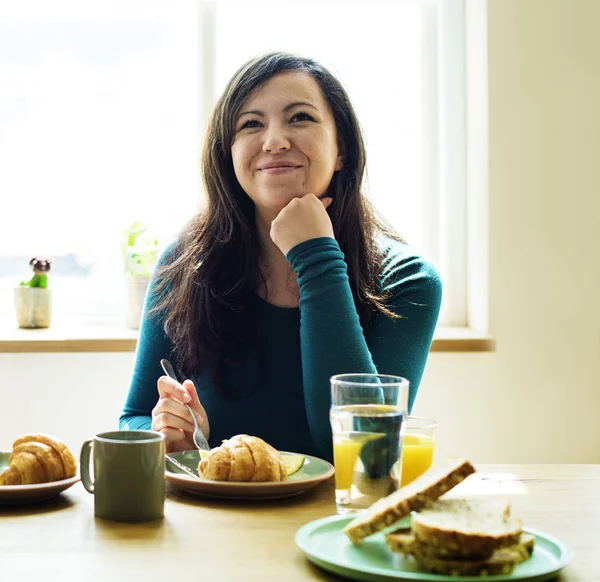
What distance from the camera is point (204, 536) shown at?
87 centimetres

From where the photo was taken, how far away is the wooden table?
77 centimetres

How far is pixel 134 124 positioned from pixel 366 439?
2.12 meters

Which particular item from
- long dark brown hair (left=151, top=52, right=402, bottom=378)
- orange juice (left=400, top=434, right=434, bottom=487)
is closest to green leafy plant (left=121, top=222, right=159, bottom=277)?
long dark brown hair (left=151, top=52, right=402, bottom=378)

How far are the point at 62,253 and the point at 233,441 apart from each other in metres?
1.91

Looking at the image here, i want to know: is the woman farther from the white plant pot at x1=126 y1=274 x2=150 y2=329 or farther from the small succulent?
the small succulent

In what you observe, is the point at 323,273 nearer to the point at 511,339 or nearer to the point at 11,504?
the point at 11,504

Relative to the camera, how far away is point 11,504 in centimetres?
Answer: 99

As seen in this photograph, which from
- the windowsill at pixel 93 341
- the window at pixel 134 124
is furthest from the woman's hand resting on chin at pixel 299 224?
the window at pixel 134 124

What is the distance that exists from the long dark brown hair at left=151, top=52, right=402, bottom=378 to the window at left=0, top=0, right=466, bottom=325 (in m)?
1.03

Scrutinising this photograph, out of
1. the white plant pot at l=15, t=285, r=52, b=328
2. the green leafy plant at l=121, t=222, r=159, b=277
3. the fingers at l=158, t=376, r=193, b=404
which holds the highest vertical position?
the green leafy plant at l=121, t=222, r=159, b=277

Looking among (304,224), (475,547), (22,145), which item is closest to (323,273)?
(304,224)

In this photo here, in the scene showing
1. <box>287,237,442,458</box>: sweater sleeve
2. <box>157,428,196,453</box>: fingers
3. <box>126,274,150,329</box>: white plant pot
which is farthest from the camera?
<box>126,274,150,329</box>: white plant pot

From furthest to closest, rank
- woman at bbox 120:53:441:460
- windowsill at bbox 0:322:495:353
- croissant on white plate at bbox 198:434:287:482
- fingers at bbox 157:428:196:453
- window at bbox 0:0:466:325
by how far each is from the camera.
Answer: window at bbox 0:0:466:325 → windowsill at bbox 0:322:495:353 → woman at bbox 120:53:441:460 → fingers at bbox 157:428:196:453 → croissant on white plate at bbox 198:434:287:482

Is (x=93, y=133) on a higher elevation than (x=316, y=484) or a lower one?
higher
